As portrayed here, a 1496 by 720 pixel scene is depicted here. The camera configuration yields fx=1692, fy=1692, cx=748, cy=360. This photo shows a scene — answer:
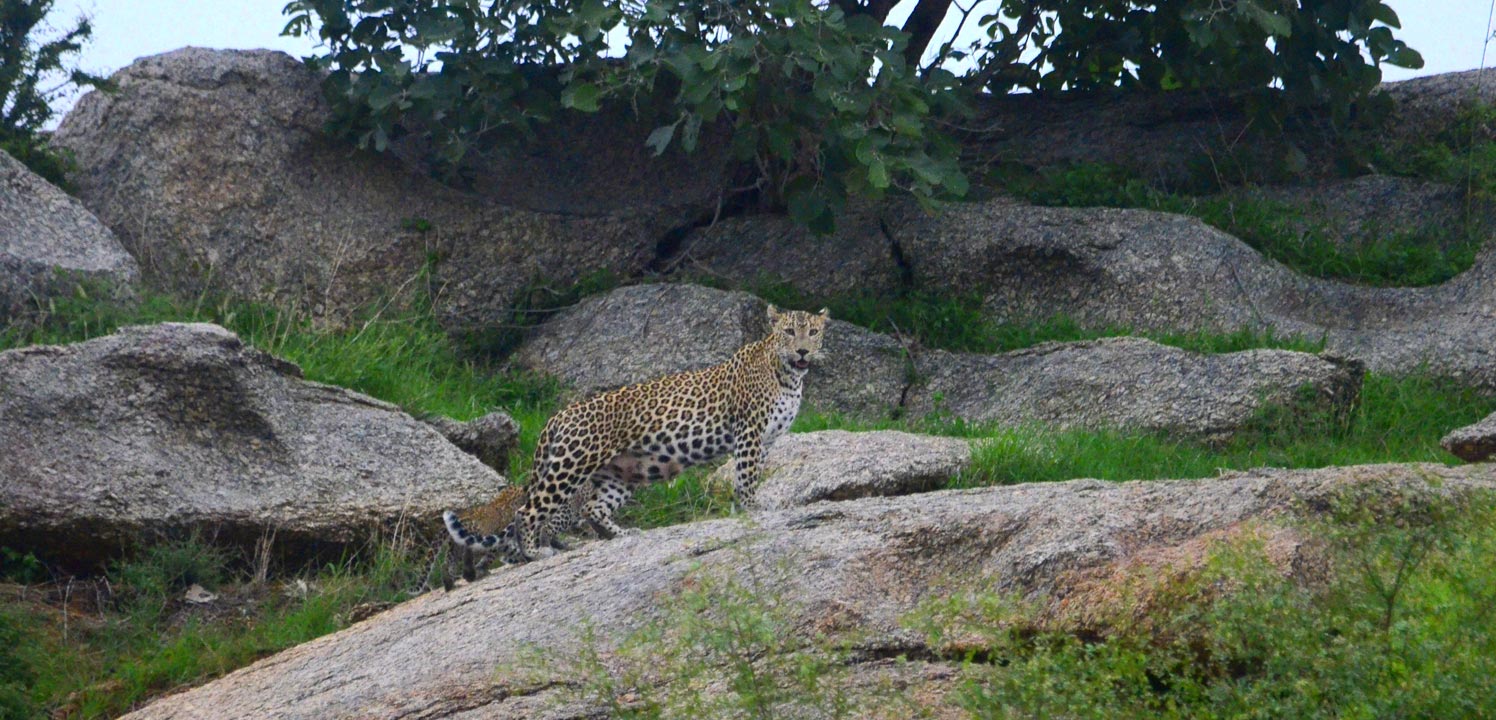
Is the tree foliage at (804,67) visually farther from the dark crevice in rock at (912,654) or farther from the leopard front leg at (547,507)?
the dark crevice in rock at (912,654)

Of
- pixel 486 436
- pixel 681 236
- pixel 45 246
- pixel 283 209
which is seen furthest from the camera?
pixel 681 236

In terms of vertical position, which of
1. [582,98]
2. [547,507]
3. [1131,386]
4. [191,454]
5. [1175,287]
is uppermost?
[582,98]

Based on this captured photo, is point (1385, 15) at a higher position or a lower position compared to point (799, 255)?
higher

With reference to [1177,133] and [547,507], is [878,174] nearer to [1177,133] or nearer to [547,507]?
[547,507]

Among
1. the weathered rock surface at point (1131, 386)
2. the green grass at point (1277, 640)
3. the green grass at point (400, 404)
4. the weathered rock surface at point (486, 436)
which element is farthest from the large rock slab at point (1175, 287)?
the green grass at point (1277, 640)

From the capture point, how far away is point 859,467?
33.9 feet

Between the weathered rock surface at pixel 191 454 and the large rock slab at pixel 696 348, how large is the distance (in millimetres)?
2737

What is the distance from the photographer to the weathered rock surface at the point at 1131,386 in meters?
12.0

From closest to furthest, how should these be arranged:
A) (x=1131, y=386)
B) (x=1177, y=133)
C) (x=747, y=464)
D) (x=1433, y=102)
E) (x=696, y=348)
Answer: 1. (x=747, y=464)
2. (x=1131, y=386)
3. (x=696, y=348)
4. (x=1433, y=102)
5. (x=1177, y=133)

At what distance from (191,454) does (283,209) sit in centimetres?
465

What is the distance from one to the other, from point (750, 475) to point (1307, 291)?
5.66m

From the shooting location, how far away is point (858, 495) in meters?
10.1

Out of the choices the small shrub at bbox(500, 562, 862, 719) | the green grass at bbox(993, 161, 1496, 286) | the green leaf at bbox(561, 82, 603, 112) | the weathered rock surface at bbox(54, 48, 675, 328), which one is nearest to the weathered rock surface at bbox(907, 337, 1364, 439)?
the green grass at bbox(993, 161, 1496, 286)

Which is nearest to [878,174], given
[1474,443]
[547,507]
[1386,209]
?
[547,507]
